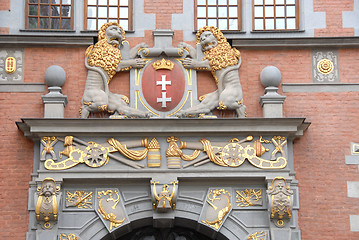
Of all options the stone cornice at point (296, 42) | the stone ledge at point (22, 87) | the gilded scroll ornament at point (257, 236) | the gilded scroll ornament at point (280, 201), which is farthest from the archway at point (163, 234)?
the stone cornice at point (296, 42)

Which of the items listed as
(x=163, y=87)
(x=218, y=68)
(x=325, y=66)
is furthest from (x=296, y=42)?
(x=163, y=87)

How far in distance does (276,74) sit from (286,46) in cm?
67

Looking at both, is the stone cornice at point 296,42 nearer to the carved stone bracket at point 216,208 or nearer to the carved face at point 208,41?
the carved face at point 208,41

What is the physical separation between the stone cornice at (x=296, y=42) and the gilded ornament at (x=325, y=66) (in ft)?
1.01

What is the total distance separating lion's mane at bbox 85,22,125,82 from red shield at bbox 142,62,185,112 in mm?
575

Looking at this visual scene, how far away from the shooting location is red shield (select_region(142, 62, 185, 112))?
53.2ft

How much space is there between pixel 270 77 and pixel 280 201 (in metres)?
2.29

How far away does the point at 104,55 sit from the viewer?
53.7 ft

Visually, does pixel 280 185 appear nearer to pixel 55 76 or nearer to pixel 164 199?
Answer: pixel 164 199

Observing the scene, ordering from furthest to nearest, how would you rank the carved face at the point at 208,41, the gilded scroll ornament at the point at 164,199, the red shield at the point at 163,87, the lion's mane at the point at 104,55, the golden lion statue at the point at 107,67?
the carved face at the point at 208,41 → the lion's mane at the point at 104,55 → the red shield at the point at 163,87 → the golden lion statue at the point at 107,67 → the gilded scroll ornament at the point at 164,199

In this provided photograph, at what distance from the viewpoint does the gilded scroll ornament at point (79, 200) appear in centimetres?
1556

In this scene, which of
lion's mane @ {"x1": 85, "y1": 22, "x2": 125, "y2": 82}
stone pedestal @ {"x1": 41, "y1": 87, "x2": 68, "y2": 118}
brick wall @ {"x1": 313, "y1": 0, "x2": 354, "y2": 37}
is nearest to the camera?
stone pedestal @ {"x1": 41, "y1": 87, "x2": 68, "y2": 118}

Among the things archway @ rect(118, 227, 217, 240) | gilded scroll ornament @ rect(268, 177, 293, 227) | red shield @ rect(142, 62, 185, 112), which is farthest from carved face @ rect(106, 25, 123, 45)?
gilded scroll ornament @ rect(268, 177, 293, 227)

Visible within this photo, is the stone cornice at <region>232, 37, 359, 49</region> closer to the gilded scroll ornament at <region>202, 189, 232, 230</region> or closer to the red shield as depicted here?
the red shield
